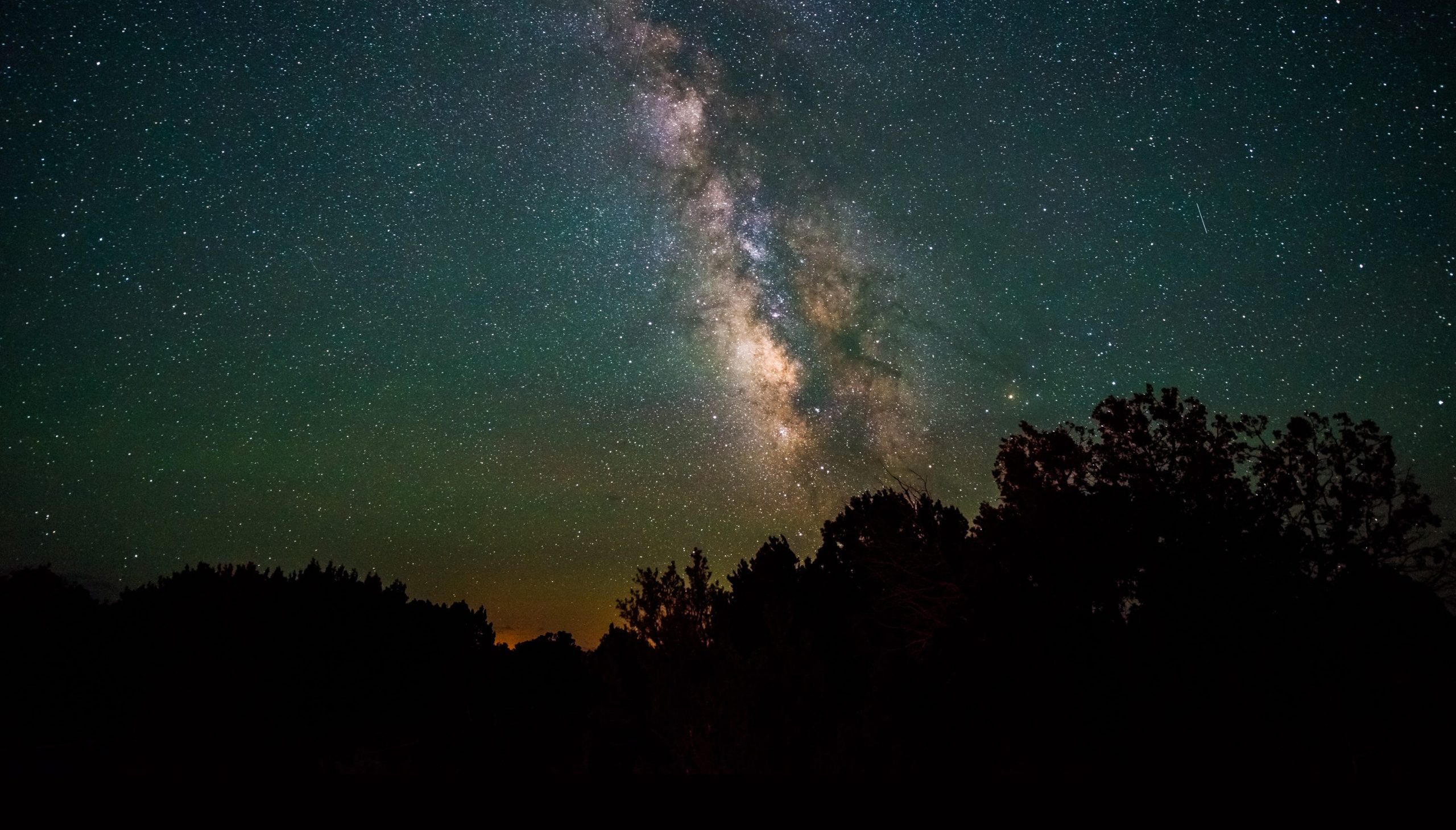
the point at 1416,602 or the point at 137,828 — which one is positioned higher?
the point at 1416,602

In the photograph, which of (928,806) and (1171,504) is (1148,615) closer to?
(1171,504)

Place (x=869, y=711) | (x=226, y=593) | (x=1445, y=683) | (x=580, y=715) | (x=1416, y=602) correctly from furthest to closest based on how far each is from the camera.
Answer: (x=580, y=715) → (x=226, y=593) → (x=1416, y=602) → (x=1445, y=683) → (x=869, y=711)

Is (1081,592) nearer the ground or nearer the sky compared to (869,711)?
nearer the sky

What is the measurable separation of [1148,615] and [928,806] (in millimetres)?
15271

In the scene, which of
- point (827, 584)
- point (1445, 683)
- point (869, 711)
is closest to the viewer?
point (869, 711)

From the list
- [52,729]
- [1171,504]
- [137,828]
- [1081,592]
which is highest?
[1171,504]

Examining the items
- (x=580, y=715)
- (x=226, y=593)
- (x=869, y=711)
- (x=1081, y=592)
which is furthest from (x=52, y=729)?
(x=1081, y=592)

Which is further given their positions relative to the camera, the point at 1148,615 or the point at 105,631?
the point at 105,631

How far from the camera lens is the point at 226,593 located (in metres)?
42.7

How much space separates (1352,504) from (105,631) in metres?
55.7

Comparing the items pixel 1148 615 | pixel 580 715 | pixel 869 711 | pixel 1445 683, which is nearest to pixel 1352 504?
pixel 1445 683

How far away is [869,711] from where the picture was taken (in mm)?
12562

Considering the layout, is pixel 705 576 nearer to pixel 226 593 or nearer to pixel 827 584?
pixel 827 584

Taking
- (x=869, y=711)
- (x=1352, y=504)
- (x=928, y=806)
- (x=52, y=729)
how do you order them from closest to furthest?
1. (x=928, y=806)
2. (x=869, y=711)
3. (x=1352, y=504)
4. (x=52, y=729)
